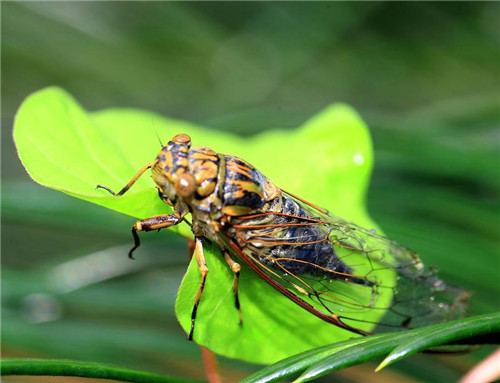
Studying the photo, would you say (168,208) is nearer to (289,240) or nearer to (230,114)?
(289,240)

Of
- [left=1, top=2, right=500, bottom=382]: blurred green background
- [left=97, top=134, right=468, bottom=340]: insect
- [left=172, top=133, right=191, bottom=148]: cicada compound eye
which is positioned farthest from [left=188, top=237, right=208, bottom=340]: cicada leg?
[left=1, top=2, right=500, bottom=382]: blurred green background

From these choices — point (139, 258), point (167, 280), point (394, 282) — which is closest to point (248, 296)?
point (394, 282)

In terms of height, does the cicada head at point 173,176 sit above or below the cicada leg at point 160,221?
above

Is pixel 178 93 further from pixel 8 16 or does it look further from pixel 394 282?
pixel 394 282

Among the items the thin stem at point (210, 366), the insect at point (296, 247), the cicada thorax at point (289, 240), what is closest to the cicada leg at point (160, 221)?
the insect at point (296, 247)

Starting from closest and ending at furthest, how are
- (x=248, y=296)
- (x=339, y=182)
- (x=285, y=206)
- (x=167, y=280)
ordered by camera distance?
1. (x=248, y=296)
2. (x=285, y=206)
3. (x=339, y=182)
4. (x=167, y=280)

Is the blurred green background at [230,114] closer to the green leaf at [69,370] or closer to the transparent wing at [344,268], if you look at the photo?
the transparent wing at [344,268]

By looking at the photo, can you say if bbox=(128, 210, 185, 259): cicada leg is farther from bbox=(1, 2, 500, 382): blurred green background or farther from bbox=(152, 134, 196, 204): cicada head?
bbox=(1, 2, 500, 382): blurred green background
